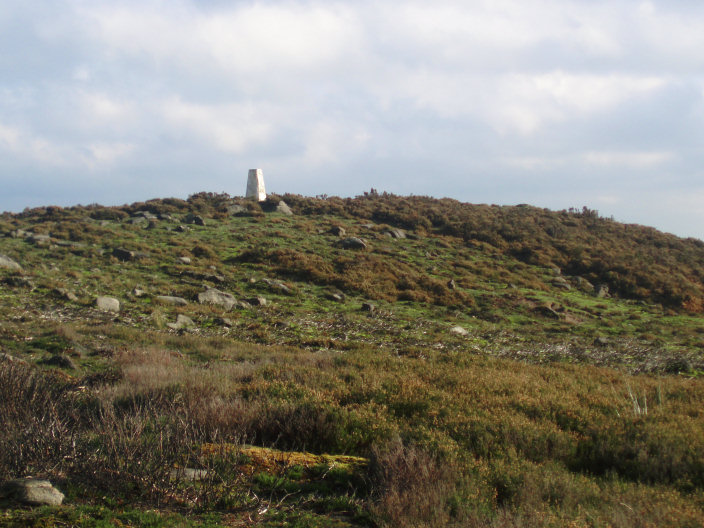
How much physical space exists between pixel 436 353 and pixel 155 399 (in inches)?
318

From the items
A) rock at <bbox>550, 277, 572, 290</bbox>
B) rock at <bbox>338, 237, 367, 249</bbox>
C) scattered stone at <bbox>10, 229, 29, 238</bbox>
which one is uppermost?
rock at <bbox>338, 237, 367, 249</bbox>

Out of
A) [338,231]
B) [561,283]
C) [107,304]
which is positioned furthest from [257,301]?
[561,283]

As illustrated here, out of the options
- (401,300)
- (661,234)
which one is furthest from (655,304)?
(661,234)

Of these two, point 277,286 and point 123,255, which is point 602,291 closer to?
point 277,286

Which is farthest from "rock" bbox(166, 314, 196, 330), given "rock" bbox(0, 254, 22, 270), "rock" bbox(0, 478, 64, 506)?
"rock" bbox(0, 478, 64, 506)

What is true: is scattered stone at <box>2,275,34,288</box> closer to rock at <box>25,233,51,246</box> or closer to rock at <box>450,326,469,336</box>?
rock at <box>25,233,51,246</box>

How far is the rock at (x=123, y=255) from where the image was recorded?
80.8 ft

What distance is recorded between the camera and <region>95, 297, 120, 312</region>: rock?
16.5 m

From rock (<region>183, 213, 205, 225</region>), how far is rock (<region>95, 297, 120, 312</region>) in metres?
19.1

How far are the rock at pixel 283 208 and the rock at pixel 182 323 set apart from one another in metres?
25.5

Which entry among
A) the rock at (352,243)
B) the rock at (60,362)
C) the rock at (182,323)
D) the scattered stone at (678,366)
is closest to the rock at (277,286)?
the rock at (182,323)

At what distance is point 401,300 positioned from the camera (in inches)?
881

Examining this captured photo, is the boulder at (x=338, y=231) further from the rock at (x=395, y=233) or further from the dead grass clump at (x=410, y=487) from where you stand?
the dead grass clump at (x=410, y=487)

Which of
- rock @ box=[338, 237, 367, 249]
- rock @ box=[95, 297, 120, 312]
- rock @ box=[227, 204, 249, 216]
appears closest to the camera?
rock @ box=[95, 297, 120, 312]
